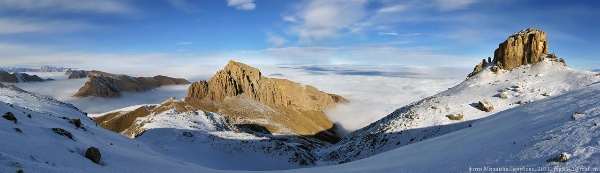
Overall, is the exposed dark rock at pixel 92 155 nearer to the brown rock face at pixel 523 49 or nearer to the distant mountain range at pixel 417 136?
the distant mountain range at pixel 417 136

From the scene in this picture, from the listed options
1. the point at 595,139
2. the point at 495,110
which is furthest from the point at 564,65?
the point at 595,139

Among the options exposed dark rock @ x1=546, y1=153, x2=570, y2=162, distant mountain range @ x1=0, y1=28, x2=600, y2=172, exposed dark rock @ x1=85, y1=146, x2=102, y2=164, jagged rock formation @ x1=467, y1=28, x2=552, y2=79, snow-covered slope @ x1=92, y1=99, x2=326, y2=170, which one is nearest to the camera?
exposed dark rock @ x1=546, y1=153, x2=570, y2=162

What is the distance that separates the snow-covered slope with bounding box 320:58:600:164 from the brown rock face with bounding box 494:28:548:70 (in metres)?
2.09

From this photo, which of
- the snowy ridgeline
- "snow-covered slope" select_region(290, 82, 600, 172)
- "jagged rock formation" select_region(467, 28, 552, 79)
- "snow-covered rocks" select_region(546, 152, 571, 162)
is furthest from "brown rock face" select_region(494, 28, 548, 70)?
"snow-covered rocks" select_region(546, 152, 571, 162)

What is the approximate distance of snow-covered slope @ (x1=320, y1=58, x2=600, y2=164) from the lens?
53250 millimetres

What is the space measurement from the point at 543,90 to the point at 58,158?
208ft

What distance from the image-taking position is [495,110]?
5256 centimetres

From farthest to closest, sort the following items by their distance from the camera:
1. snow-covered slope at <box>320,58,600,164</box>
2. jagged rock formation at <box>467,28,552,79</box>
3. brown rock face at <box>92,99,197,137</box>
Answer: brown rock face at <box>92,99,197,137</box> → jagged rock formation at <box>467,28,552,79</box> → snow-covered slope at <box>320,58,600,164</box>

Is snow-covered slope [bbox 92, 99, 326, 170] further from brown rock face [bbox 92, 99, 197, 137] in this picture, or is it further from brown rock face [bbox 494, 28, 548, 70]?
brown rock face [bbox 92, 99, 197, 137]

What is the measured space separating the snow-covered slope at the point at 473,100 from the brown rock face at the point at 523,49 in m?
2.09

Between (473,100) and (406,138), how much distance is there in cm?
1421

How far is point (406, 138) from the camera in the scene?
184ft

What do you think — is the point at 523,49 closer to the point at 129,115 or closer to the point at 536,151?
the point at 536,151

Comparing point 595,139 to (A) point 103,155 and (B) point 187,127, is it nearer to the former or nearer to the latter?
(A) point 103,155
